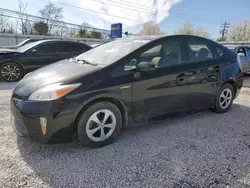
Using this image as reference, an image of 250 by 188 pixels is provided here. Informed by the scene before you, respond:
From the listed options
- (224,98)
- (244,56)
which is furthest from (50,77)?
(244,56)

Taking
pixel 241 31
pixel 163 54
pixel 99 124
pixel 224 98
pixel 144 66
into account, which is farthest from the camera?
pixel 241 31

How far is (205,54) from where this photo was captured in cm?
378

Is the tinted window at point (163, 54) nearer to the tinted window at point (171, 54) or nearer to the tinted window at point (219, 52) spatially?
the tinted window at point (171, 54)

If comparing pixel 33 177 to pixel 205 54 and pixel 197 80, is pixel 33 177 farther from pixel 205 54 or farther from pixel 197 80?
pixel 205 54

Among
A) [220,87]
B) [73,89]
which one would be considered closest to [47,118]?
[73,89]

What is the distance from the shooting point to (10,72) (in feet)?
22.5

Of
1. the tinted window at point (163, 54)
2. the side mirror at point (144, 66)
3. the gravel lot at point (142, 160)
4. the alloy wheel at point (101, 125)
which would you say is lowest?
the gravel lot at point (142, 160)

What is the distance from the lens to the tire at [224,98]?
404 centimetres

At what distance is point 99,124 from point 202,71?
203 centimetres

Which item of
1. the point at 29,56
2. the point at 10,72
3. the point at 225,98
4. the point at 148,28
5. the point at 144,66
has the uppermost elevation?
the point at 148,28

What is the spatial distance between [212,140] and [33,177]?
2378 mm

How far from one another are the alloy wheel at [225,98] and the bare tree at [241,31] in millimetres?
45762

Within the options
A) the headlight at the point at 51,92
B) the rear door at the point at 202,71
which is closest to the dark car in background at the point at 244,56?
the rear door at the point at 202,71

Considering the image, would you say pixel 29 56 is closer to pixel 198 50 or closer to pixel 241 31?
pixel 198 50
